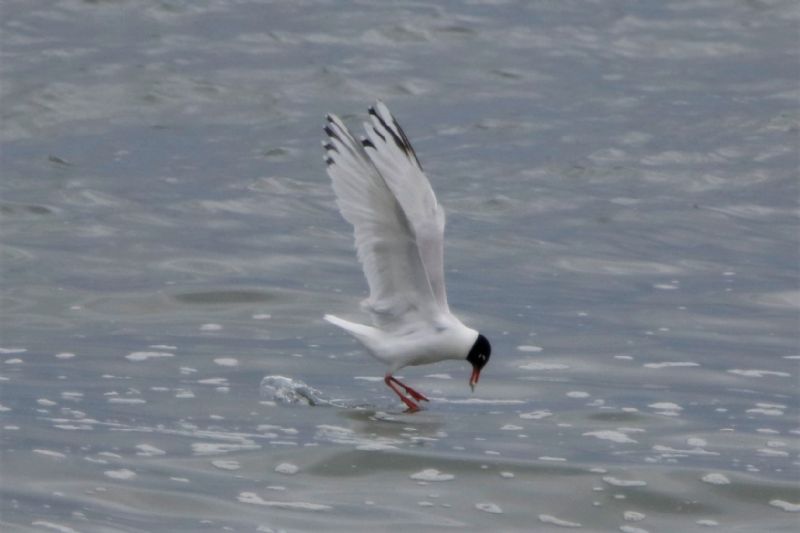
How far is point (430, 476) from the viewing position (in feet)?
29.2

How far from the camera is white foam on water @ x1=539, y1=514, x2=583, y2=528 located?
8430 mm

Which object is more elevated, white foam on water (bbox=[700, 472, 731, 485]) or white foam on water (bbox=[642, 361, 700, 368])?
white foam on water (bbox=[642, 361, 700, 368])

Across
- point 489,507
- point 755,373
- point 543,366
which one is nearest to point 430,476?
point 489,507

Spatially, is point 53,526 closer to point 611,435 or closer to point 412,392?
point 412,392

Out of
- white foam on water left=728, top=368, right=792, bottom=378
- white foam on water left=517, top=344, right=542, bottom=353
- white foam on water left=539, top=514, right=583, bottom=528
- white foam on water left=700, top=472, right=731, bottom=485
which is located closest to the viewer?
white foam on water left=539, top=514, right=583, bottom=528

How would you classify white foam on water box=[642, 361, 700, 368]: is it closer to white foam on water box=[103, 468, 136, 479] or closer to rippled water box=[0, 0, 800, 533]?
rippled water box=[0, 0, 800, 533]

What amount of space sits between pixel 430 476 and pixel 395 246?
155 centimetres

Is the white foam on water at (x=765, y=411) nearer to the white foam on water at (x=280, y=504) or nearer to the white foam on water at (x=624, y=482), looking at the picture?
the white foam on water at (x=624, y=482)

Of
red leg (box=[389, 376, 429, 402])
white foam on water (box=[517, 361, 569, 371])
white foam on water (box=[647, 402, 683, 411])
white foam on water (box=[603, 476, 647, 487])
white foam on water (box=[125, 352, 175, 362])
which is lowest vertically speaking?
white foam on water (box=[603, 476, 647, 487])

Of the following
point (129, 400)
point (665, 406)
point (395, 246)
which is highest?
point (395, 246)

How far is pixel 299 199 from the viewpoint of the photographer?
17.7 meters

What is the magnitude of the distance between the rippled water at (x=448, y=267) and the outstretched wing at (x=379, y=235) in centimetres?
63

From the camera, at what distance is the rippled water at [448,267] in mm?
8758

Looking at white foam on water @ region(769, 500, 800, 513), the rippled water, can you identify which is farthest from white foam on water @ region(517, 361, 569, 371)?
white foam on water @ region(769, 500, 800, 513)
